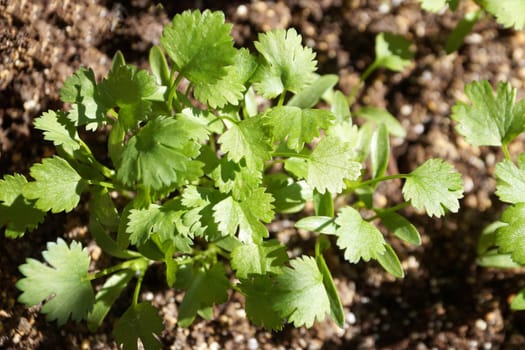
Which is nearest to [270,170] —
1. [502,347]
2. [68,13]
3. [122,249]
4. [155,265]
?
[155,265]

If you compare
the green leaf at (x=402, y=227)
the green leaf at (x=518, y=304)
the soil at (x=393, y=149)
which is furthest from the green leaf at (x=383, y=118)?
the green leaf at (x=518, y=304)

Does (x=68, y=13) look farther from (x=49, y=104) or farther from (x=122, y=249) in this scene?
(x=122, y=249)

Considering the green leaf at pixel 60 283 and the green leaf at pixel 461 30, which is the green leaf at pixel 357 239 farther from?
the green leaf at pixel 461 30

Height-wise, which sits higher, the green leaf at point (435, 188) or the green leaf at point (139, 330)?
the green leaf at point (435, 188)

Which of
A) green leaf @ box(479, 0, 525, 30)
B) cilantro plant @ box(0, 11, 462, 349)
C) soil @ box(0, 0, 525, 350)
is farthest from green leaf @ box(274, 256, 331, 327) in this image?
green leaf @ box(479, 0, 525, 30)

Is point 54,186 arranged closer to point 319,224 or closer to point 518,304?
point 319,224

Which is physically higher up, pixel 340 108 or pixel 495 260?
pixel 340 108

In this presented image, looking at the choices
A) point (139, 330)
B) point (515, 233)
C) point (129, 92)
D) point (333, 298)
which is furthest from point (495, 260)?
point (129, 92)
